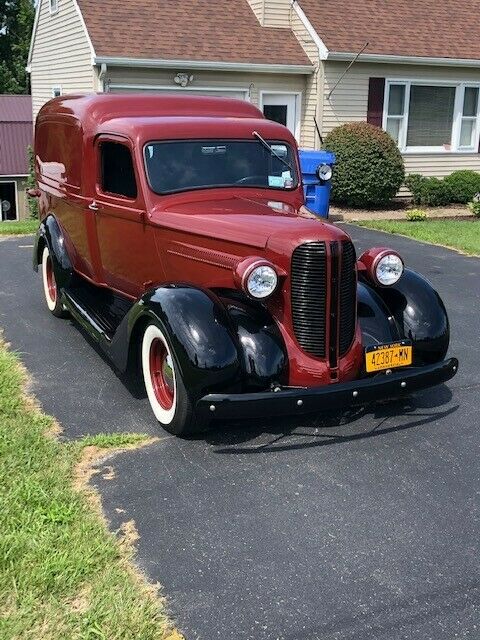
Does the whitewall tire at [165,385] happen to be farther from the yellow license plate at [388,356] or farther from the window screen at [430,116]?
the window screen at [430,116]

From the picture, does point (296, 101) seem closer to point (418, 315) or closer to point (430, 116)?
point (430, 116)

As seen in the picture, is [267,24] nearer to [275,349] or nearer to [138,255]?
[138,255]

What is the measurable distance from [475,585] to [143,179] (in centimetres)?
359

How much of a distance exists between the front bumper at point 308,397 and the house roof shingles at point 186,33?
38.6 ft

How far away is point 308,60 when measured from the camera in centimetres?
1555

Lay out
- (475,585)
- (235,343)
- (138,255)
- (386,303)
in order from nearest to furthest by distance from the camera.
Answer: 1. (475,585)
2. (235,343)
3. (386,303)
4. (138,255)

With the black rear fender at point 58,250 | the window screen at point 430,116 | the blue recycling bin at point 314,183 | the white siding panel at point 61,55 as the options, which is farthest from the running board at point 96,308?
the window screen at point 430,116

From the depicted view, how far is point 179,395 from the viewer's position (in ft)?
13.8

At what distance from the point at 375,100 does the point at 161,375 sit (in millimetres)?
13044

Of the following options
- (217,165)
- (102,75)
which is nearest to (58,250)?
(217,165)

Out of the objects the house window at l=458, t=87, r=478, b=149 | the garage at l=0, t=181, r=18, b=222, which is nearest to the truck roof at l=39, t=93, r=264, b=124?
the house window at l=458, t=87, r=478, b=149

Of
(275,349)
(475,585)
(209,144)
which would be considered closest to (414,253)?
(209,144)

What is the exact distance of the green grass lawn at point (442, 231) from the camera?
11.1 m

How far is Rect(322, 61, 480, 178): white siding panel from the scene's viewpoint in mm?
15492
